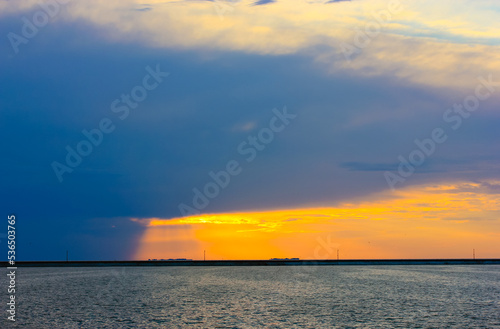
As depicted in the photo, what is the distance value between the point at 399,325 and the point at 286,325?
1299 centimetres

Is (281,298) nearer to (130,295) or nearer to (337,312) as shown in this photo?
(337,312)

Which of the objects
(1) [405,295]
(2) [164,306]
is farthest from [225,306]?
(1) [405,295]

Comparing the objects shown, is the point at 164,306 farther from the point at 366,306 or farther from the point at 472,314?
the point at 472,314

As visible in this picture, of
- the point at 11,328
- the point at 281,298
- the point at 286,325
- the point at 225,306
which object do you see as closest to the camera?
the point at 11,328

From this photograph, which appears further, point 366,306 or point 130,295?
point 130,295

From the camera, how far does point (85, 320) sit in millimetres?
63312

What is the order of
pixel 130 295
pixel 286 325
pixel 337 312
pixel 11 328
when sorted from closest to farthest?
pixel 11 328 → pixel 286 325 → pixel 337 312 → pixel 130 295

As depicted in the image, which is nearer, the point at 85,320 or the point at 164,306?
the point at 85,320

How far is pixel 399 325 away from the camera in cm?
5962

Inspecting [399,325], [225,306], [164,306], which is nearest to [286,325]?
[399,325]

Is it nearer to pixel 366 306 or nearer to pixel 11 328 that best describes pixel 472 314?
pixel 366 306

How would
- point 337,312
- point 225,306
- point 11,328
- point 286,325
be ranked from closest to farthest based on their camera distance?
point 11,328 → point 286,325 → point 337,312 → point 225,306

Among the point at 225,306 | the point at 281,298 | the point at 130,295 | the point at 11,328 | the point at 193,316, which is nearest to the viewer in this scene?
the point at 11,328

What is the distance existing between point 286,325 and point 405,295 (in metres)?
50.7
